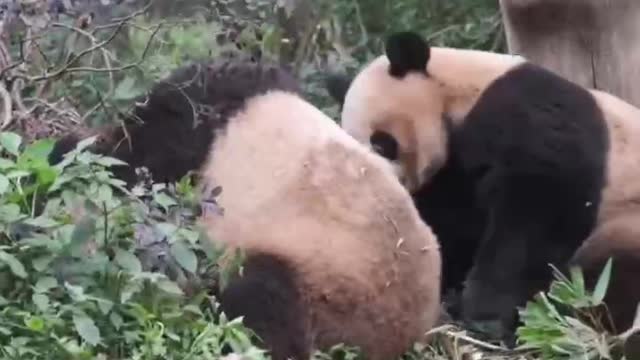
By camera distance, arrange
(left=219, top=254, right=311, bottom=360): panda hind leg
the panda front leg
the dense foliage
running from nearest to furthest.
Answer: the dense foliage
(left=219, top=254, right=311, bottom=360): panda hind leg
the panda front leg

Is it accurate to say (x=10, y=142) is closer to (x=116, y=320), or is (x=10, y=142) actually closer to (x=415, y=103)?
(x=116, y=320)

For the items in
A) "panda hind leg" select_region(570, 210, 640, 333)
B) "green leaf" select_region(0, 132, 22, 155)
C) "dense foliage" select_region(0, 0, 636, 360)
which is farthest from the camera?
"panda hind leg" select_region(570, 210, 640, 333)

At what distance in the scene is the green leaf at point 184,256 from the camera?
10.9 ft

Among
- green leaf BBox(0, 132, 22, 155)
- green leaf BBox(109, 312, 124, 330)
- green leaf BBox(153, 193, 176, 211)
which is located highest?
green leaf BBox(0, 132, 22, 155)

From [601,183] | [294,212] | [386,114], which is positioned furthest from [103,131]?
[601,183]

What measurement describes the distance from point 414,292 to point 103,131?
3.44 ft

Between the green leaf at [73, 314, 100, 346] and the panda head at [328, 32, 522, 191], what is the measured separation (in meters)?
2.31

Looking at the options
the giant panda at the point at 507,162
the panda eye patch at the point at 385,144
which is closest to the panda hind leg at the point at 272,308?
the giant panda at the point at 507,162

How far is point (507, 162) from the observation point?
4984mm

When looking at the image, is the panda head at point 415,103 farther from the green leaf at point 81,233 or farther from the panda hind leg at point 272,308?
the green leaf at point 81,233

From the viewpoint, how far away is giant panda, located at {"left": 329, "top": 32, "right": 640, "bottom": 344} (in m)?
4.93

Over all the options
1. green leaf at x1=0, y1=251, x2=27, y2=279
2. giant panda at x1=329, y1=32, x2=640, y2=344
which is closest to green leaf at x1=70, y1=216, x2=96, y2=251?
green leaf at x1=0, y1=251, x2=27, y2=279

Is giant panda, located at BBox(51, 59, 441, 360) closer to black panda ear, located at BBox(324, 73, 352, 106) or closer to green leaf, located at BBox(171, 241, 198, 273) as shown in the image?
green leaf, located at BBox(171, 241, 198, 273)

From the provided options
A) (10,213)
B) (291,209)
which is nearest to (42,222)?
(10,213)
